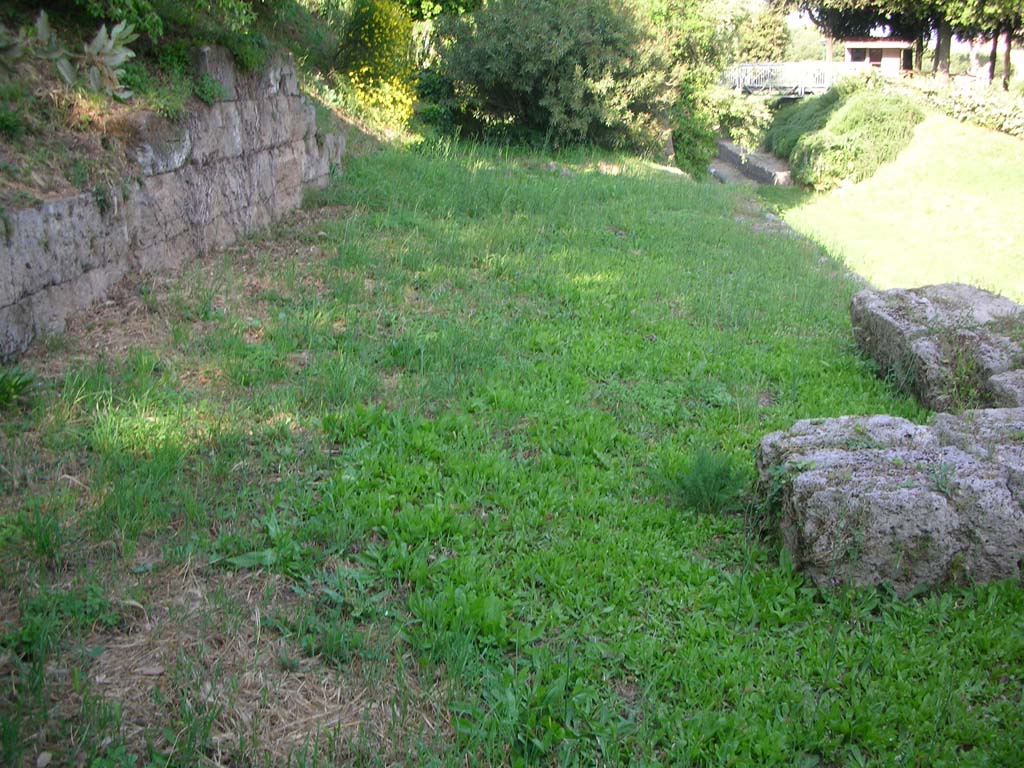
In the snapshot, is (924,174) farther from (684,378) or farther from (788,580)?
(788,580)

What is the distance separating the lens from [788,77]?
1446 inches

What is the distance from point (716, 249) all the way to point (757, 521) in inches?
255

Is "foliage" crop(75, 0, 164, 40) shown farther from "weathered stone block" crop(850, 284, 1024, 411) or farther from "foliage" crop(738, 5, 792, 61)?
"foliage" crop(738, 5, 792, 61)

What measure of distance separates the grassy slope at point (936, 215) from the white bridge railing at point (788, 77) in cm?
1569

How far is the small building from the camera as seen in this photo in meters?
37.7

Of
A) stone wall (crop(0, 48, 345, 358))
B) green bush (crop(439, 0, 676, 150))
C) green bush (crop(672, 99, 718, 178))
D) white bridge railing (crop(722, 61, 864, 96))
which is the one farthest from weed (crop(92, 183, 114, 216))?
white bridge railing (crop(722, 61, 864, 96))

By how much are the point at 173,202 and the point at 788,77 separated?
35325 mm

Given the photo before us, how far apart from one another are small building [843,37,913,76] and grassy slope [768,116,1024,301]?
56.7 ft

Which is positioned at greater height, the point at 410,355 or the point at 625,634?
the point at 410,355

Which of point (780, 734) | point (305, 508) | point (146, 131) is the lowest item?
point (780, 734)

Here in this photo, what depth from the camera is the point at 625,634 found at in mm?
3438

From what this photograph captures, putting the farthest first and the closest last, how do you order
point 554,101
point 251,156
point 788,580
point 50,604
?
point 554,101
point 251,156
point 788,580
point 50,604

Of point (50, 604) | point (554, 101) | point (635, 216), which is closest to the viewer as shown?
point (50, 604)

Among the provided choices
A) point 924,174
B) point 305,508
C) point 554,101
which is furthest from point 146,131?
point 924,174
